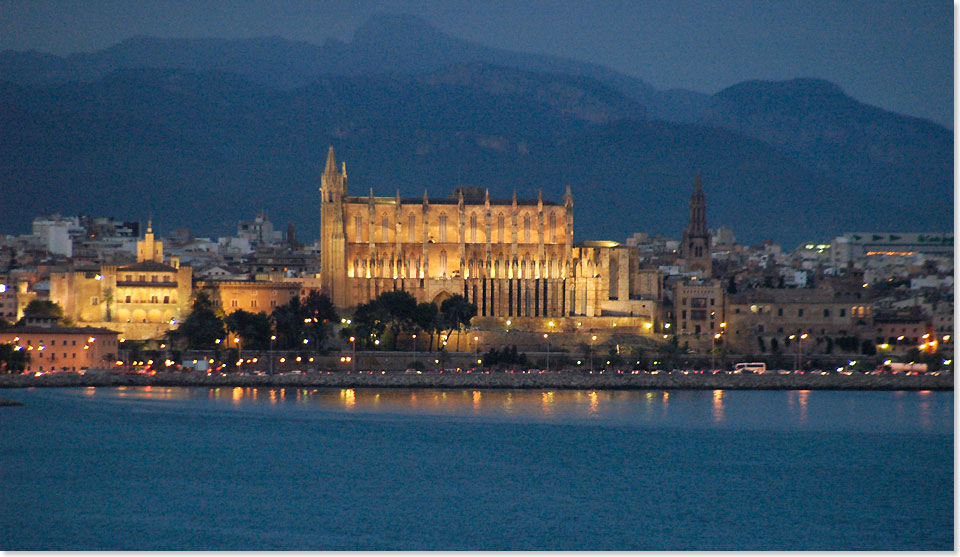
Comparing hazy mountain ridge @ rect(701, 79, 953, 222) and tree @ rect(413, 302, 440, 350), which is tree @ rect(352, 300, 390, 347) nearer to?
tree @ rect(413, 302, 440, 350)

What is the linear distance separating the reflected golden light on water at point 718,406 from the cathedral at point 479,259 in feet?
30.0

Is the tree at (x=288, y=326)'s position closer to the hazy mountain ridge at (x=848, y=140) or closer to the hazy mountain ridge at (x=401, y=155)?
the hazy mountain ridge at (x=848, y=140)

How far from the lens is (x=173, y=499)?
109 ft

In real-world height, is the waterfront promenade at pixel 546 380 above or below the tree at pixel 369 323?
below

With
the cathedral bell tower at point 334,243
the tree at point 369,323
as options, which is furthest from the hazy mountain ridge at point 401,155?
the tree at point 369,323

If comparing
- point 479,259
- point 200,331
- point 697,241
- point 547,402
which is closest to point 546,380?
point 547,402

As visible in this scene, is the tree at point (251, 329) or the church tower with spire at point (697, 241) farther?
the church tower with spire at point (697, 241)

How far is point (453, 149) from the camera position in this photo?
156 meters

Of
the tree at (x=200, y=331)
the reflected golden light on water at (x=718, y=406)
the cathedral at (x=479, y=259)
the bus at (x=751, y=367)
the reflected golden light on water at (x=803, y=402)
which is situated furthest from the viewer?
the cathedral at (x=479, y=259)

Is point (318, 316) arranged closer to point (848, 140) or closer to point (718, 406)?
point (718, 406)

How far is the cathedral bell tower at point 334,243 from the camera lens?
211 feet

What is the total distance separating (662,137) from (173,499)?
13887 centimetres

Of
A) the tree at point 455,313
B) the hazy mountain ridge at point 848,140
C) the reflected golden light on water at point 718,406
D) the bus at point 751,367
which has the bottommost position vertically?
the reflected golden light on water at point 718,406

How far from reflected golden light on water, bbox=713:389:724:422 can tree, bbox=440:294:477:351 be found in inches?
388
